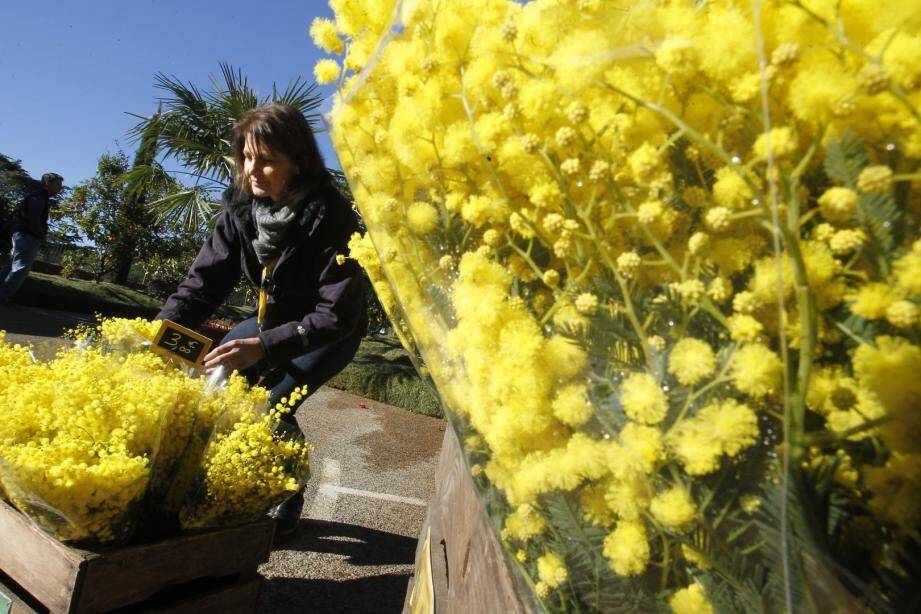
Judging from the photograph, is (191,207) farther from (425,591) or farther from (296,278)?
(425,591)

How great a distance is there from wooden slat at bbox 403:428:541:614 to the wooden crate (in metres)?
0.65

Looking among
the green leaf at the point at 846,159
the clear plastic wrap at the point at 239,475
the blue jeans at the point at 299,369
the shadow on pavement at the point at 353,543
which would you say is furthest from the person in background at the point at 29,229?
the green leaf at the point at 846,159

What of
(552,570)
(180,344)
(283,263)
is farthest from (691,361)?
(283,263)

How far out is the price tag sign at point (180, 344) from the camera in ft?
6.01

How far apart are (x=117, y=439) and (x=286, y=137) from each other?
4.39 feet

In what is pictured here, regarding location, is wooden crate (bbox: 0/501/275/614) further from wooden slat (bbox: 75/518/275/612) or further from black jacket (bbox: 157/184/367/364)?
black jacket (bbox: 157/184/367/364)

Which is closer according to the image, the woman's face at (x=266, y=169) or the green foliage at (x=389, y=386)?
the woman's face at (x=266, y=169)

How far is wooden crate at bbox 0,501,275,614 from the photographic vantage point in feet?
4.50

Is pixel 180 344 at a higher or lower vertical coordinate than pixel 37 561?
higher

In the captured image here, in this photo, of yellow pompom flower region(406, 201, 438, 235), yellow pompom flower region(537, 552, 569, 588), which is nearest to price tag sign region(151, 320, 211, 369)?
yellow pompom flower region(406, 201, 438, 235)

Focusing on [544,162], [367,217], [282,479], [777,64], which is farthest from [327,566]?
[777,64]

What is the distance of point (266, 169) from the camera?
2400 millimetres

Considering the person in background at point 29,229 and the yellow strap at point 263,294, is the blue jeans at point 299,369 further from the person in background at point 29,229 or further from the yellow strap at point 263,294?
the person in background at point 29,229

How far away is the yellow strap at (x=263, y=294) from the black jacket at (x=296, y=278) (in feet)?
0.08
